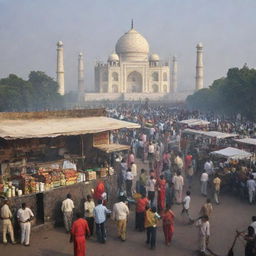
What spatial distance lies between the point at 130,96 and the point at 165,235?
177 ft

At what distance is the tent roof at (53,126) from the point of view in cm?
945

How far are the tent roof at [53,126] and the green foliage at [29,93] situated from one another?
1036 inches

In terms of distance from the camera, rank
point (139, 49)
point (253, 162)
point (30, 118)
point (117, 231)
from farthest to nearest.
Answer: point (139, 49) < point (253, 162) < point (30, 118) < point (117, 231)

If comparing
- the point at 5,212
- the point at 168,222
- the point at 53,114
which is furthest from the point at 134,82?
the point at 5,212

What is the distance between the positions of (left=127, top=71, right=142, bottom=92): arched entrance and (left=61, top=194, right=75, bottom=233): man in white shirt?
5964 cm

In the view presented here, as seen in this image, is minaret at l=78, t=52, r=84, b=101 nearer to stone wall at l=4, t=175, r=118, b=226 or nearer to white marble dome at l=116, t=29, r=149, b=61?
white marble dome at l=116, t=29, r=149, b=61

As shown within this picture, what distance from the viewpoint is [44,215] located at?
870 centimetres

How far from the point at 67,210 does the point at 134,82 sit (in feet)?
199

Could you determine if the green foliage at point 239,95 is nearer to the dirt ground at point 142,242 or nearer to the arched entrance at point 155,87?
the dirt ground at point 142,242

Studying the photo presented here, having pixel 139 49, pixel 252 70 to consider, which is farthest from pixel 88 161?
pixel 139 49

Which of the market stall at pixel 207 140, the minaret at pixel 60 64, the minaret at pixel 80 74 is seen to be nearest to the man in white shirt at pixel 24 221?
the market stall at pixel 207 140

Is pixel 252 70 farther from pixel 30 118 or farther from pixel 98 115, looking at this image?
pixel 30 118

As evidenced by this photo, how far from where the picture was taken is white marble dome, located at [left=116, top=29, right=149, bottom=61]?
65.3m

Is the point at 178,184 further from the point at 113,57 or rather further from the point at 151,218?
the point at 113,57
